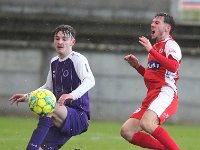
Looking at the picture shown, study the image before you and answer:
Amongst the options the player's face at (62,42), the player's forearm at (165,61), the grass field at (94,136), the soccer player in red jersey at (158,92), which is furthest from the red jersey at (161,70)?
the grass field at (94,136)

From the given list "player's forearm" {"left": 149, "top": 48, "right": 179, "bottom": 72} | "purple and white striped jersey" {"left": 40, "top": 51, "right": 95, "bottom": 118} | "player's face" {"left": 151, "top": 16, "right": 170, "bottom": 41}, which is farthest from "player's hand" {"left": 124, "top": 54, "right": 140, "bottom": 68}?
"purple and white striped jersey" {"left": 40, "top": 51, "right": 95, "bottom": 118}

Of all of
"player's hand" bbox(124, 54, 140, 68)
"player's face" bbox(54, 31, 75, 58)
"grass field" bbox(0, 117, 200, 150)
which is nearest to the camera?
"player's face" bbox(54, 31, 75, 58)

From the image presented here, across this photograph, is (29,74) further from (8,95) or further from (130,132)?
(130,132)

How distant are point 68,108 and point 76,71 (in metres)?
0.43

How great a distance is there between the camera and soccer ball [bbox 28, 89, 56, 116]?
716 cm

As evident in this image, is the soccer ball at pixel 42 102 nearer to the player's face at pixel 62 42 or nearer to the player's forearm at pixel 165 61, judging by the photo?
the player's face at pixel 62 42

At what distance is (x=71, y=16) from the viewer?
15.2 meters

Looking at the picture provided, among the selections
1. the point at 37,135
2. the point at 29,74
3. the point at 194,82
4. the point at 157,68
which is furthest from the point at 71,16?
the point at 37,135

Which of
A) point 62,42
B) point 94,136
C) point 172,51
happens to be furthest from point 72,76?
point 94,136

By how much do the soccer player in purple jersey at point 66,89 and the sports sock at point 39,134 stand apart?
0.64ft

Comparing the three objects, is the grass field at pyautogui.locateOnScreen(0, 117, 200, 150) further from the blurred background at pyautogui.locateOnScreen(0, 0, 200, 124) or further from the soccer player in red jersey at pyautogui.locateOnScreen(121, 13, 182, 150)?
the soccer player in red jersey at pyautogui.locateOnScreen(121, 13, 182, 150)

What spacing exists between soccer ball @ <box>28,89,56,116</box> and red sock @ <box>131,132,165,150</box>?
4.40 feet

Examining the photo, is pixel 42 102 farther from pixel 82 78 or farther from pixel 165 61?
pixel 165 61

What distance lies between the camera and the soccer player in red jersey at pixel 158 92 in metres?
7.77
